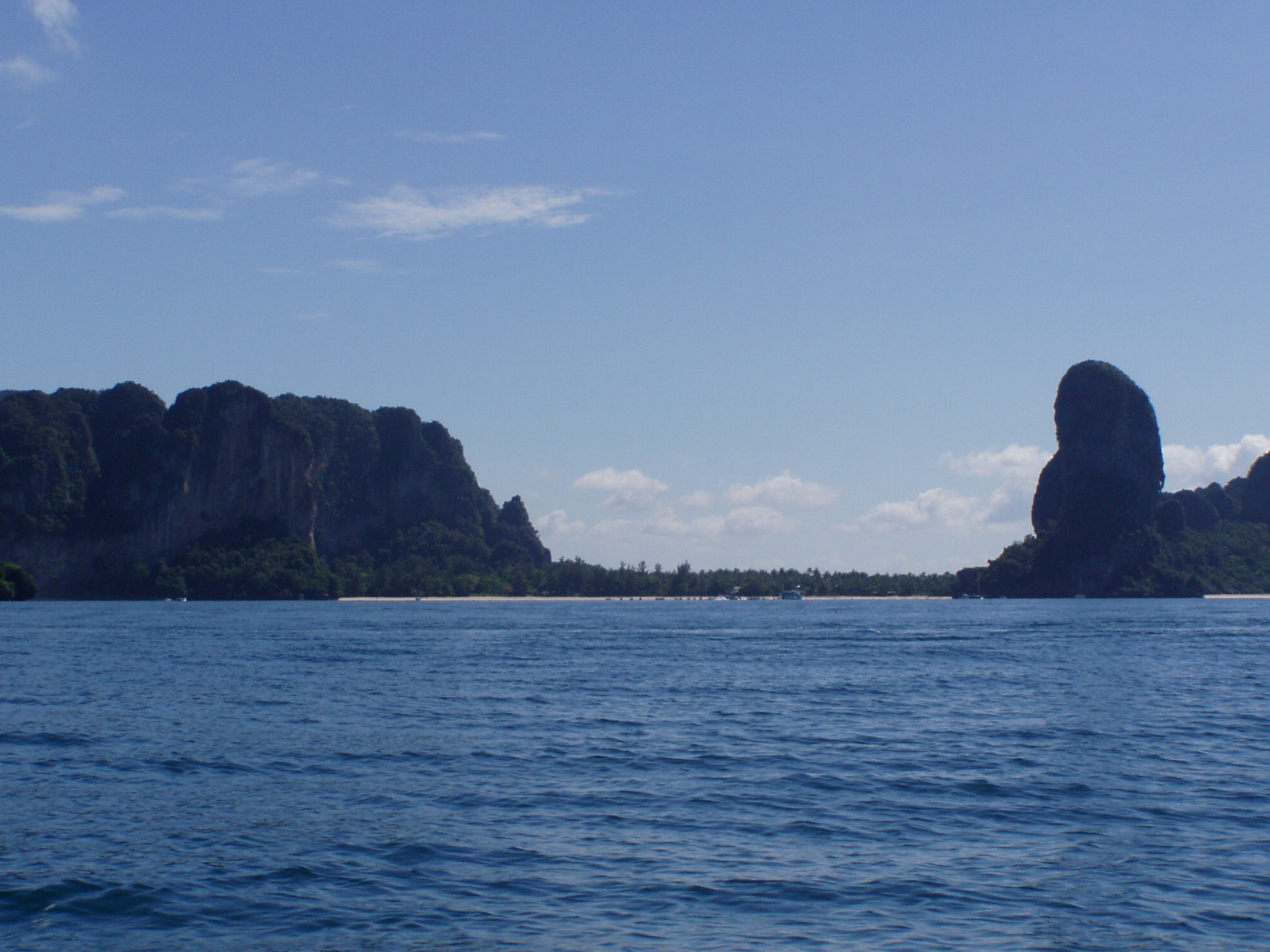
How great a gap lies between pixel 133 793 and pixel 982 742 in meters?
26.5

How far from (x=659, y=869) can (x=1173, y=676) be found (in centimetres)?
5471

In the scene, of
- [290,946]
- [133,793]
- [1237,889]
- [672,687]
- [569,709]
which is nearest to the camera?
[290,946]

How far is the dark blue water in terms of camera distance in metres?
18.2

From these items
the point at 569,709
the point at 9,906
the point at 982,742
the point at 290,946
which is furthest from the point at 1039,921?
the point at 569,709

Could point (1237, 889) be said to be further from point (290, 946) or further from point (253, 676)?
point (253, 676)

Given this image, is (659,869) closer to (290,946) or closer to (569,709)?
(290,946)

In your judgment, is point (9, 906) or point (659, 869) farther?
point (659, 869)

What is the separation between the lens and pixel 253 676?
64250mm

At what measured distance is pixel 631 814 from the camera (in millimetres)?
26344

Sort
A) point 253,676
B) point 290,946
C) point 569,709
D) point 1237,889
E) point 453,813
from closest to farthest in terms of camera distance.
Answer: point 290,946
point 1237,889
point 453,813
point 569,709
point 253,676

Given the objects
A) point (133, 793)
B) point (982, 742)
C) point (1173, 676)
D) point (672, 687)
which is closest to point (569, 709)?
point (672, 687)

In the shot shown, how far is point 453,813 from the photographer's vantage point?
26172 mm

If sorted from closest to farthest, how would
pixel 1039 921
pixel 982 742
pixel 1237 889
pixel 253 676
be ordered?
pixel 1039 921 → pixel 1237 889 → pixel 982 742 → pixel 253 676

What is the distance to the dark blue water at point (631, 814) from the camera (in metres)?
18.2
